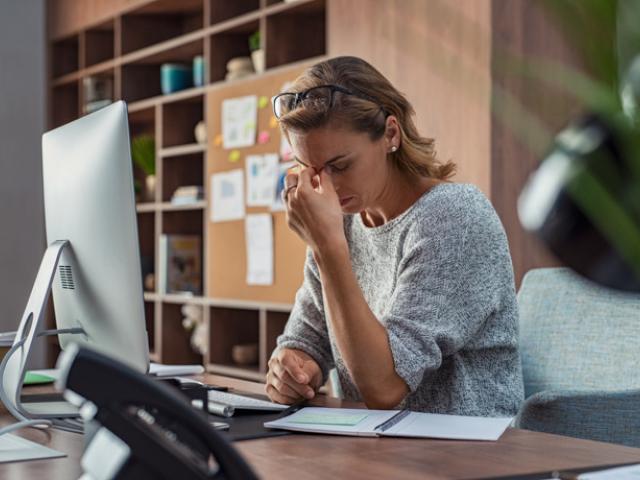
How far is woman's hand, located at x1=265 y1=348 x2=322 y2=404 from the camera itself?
159 centimetres

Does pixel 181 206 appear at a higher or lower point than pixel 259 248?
higher

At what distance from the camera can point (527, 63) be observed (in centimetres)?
22

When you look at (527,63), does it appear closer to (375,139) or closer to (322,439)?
(322,439)

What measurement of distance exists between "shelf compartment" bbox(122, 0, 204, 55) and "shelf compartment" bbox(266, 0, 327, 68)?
1103mm

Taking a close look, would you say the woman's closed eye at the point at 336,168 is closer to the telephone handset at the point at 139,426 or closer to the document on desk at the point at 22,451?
the document on desk at the point at 22,451

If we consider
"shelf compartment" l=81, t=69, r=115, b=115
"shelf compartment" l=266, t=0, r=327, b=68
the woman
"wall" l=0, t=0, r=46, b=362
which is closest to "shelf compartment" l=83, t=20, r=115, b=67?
"shelf compartment" l=81, t=69, r=115, b=115

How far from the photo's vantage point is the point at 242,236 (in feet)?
13.7

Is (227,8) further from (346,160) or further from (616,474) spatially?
(616,474)

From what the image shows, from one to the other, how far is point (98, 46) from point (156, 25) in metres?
0.51

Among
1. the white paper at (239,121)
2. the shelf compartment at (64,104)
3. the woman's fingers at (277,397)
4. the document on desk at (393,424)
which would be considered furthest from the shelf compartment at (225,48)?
the document on desk at (393,424)

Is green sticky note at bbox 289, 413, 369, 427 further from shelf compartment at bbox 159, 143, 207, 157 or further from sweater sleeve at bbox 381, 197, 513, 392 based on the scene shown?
shelf compartment at bbox 159, 143, 207, 157

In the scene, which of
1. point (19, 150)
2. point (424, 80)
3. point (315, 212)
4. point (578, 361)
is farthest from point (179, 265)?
point (315, 212)

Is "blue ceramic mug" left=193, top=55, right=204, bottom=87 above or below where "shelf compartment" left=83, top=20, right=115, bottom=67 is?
below

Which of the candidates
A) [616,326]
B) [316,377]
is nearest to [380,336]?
[316,377]
